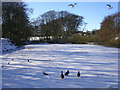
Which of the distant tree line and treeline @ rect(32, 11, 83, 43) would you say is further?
treeline @ rect(32, 11, 83, 43)

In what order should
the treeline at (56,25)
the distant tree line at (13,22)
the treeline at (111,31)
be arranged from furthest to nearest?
the treeline at (56,25) → the distant tree line at (13,22) → the treeline at (111,31)

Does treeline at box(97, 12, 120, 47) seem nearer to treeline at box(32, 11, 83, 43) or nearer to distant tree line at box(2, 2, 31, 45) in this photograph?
distant tree line at box(2, 2, 31, 45)

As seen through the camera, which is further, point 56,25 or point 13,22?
point 56,25

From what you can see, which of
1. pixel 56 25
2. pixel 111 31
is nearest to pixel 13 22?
pixel 111 31

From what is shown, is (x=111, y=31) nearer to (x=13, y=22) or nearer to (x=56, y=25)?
(x=13, y=22)

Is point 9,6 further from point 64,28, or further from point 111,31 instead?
point 64,28

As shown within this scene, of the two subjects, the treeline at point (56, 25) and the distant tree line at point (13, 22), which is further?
the treeline at point (56, 25)

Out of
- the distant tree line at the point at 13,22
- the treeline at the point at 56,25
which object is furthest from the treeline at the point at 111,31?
the treeline at the point at 56,25

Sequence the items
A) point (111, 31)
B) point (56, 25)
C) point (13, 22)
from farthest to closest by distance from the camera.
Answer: point (56, 25) → point (13, 22) → point (111, 31)

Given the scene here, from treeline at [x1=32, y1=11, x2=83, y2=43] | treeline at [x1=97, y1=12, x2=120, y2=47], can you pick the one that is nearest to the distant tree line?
treeline at [x1=97, y1=12, x2=120, y2=47]

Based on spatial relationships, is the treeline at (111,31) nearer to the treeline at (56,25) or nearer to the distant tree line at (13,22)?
the distant tree line at (13,22)

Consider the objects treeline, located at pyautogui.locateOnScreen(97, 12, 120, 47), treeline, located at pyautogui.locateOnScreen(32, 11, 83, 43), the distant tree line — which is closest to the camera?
treeline, located at pyautogui.locateOnScreen(97, 12, 120, 47)

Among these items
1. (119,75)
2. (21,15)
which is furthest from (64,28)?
(119,75)

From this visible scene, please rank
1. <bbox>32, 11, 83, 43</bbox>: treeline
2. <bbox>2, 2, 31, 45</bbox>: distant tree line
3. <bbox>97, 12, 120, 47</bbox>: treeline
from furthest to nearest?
<bbox>32, 11, 83, 43</bbox>: treeline
<bbox>2, 2, 31, 45</bbox>: distant tree line
<bbox>97, 12, 120, 47</bbox>: treeline
